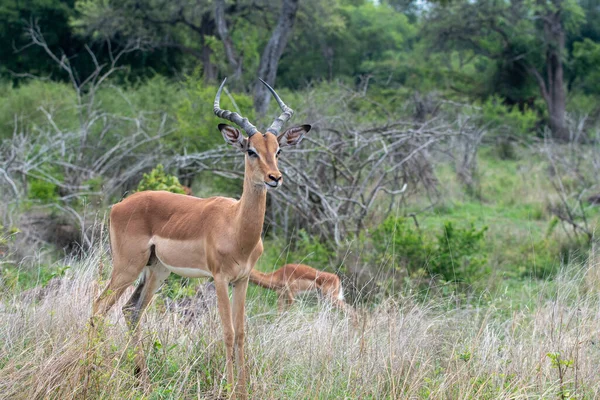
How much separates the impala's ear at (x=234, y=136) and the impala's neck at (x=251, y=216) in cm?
23

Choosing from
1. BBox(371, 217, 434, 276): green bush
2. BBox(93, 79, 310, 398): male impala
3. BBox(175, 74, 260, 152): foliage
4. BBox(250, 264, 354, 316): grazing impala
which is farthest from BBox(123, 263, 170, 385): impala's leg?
BBox(175, 74, 260, 152): foliage

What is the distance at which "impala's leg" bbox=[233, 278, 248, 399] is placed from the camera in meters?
4.00

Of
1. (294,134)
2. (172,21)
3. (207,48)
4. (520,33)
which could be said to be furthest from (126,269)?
(520,33)

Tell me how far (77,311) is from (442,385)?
2.11m

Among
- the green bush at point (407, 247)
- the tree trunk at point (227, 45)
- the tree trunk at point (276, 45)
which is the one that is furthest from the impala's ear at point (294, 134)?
the tree trunk at point (227, 45)

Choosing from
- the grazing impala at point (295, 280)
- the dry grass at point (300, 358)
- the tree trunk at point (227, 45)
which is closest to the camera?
the dry grass at point (300, 358)

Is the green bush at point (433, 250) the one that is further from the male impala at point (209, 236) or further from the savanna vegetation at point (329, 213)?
the male impala at point (209, 236)

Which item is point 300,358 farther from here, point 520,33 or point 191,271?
point 520,33

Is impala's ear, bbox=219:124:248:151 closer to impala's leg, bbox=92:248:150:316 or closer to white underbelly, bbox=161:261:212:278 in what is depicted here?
white underbelly, bbox=161:261:212:278

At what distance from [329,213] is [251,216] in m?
4.04

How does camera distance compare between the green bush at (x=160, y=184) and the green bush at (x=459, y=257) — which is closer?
the green bush at (x=160, y=184)

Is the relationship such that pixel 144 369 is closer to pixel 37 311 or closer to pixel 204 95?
pixel 37 311

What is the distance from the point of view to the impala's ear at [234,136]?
4258 mm

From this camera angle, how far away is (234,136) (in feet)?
14.4
